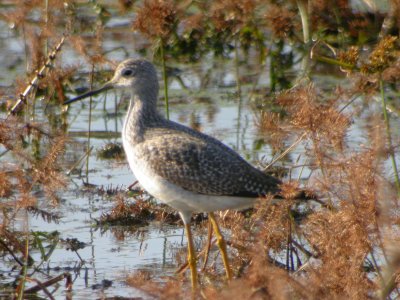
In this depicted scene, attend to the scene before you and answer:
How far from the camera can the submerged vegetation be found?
560 centimetres

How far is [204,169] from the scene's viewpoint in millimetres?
6750

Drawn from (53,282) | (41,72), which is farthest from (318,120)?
(41,72)

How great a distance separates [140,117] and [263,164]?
62.5 inches

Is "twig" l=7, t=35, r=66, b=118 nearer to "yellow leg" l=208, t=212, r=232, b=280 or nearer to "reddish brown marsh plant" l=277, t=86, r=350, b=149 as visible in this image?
"yellow leg" l=208, t=212, r=232, b=280

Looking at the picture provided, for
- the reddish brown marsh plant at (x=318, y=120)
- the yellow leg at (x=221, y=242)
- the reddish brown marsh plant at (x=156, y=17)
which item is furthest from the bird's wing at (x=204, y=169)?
the reddish brown marsh plant at (x=156, y=17)

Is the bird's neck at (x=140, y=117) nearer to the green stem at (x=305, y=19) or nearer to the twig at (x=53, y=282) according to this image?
the twig at (x=53, y=282)

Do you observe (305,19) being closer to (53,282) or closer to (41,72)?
(41,72)

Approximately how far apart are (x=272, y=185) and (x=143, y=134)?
3.29 feet

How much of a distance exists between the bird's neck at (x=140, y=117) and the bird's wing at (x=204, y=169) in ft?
0.86

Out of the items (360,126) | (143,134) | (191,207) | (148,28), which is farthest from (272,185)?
(360,126)

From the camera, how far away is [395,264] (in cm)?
404

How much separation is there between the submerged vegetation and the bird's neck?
20.6 inches

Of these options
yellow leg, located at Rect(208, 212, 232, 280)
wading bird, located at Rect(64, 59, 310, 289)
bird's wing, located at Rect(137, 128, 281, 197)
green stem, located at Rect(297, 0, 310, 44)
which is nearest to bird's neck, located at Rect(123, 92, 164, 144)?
wading bird, located at Rect(64, 59, 310, 289)

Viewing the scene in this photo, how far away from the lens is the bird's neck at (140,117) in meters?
7.18
